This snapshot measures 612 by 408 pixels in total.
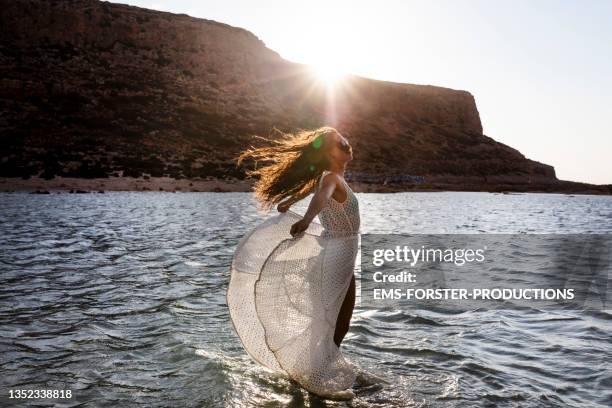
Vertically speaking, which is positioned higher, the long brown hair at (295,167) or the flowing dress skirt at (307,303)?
the long brown hair at (295,167)

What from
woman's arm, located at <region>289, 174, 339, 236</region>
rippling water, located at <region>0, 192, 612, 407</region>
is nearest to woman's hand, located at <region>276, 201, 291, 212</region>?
woman's arm, located at <region>289, 174, 339, 236</region>

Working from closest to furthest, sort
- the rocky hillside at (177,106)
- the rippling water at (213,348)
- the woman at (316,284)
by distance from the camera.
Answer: the woman at (316,284), the rippling water at (213,348), the rocky hillside at (177,106)

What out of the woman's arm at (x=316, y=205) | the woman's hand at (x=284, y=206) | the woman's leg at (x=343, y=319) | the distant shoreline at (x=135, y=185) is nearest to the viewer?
the woman's arm at (x=316, y=205)

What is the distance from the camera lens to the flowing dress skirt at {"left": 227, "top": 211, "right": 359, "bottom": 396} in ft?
17.3

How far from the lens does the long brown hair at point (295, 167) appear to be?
5.46m

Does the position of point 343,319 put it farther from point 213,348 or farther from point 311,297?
point 213,348

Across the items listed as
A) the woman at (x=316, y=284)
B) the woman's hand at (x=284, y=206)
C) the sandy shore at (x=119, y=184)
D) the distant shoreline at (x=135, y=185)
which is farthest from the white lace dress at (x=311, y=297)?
the sandy shore at (x=119, y=184)

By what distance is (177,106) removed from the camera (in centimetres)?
7769

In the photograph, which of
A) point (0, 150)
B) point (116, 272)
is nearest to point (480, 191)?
point (0, 150)

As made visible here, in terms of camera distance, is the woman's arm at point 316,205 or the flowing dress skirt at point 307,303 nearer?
the woman's arm at point 316,205

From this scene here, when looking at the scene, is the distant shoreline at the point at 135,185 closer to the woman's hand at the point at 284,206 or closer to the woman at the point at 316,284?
the woman's hand at the point at 284,206

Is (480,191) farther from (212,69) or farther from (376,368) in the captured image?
(376,368)

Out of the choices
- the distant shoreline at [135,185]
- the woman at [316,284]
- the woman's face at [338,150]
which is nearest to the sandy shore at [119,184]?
the distant shoreline at [135,185]

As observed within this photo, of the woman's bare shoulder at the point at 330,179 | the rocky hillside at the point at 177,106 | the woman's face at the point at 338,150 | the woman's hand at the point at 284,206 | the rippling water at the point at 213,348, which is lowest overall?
the rippling water at the point at 213,348
